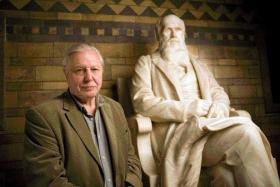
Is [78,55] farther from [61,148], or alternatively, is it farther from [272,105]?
[272,105]

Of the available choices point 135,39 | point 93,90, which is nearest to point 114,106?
point 93,90

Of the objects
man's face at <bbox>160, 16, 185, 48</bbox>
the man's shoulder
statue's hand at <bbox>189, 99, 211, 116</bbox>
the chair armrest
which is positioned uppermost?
man's face at <bbox>160, 16, 185, 48</bbox>

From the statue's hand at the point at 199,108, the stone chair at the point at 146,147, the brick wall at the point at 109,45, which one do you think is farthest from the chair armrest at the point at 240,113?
A: the brick wall at the point at 109,45

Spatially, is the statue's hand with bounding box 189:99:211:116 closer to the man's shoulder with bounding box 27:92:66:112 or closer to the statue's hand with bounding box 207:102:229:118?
the statue's hand with bounding box 207:102:229:118

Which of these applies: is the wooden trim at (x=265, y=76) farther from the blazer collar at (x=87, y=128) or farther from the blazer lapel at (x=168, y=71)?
the blazer collar at (x=87, y=128)

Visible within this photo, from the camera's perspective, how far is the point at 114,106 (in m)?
1.68

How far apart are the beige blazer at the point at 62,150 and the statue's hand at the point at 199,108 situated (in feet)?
2.72

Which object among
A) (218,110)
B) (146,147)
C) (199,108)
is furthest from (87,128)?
(218,110)

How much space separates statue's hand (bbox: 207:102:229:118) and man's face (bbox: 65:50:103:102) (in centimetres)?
103

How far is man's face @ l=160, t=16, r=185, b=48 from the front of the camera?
2.62m

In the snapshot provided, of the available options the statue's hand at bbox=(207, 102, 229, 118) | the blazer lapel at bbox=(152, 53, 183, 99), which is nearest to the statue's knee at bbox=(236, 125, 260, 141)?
the statue's hand at bbox=(207, 102, 229, 118)

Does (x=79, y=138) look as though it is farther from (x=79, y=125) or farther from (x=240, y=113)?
(x=240, y=113)

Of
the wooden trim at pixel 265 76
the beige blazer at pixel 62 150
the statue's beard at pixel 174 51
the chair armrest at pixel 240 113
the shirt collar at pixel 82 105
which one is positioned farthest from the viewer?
the wooden trim at pixel 265 76

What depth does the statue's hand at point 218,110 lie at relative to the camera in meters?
2.19
